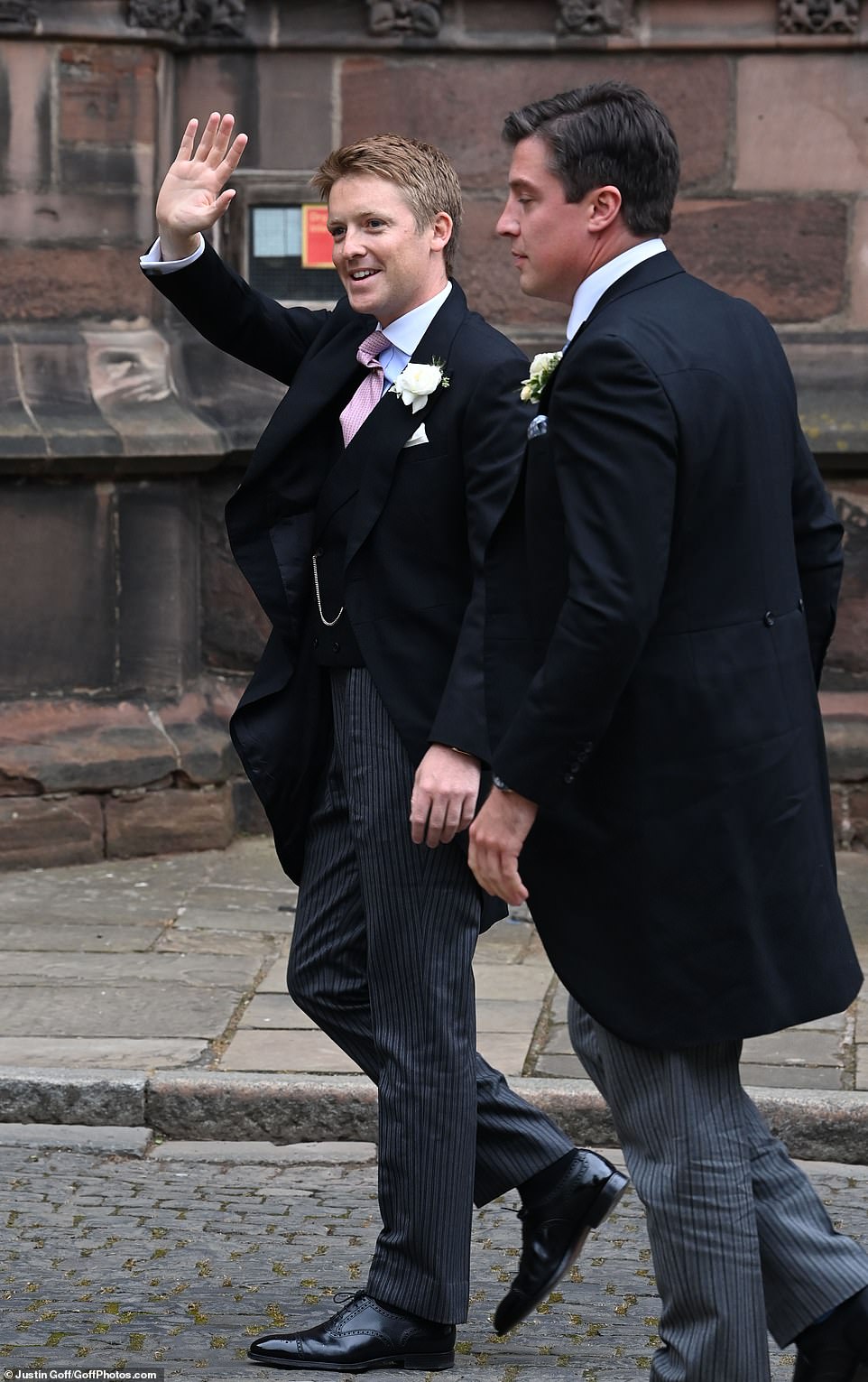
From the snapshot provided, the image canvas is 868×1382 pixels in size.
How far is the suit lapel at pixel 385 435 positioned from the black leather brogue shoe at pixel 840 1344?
1.45 metres

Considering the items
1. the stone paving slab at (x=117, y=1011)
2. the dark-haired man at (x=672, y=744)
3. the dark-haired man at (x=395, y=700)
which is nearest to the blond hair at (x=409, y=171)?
the dark-haired man at (x=395, y=700)

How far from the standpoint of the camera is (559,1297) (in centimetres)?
393

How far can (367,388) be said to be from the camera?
12.2 ft

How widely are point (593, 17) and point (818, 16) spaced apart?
79 centimetres

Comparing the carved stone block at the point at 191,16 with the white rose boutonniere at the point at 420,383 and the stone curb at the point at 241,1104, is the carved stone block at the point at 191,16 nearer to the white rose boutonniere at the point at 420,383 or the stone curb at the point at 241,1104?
the stone curb at the point at 241,1104

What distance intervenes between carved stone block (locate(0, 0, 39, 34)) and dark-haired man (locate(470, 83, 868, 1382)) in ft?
15.3

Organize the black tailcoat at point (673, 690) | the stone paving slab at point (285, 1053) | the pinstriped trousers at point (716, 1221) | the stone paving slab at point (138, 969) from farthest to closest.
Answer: the stone paving slab at point (138, 969)
the stone paving slab at point (285, 1053)
the pinstriped trousers at point (716, 1221)
the black tailcoat at point (673, 690)

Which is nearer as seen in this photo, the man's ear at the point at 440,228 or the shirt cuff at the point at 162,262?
the man's ear at the point at 440,228

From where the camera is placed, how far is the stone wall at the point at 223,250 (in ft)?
24.0

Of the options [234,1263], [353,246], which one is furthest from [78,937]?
[353,246]

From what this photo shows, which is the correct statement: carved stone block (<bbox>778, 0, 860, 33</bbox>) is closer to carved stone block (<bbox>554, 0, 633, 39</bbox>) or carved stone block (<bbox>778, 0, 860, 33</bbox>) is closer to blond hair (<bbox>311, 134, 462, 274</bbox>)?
carved stone block (<bbox>554, 0, 633, 39</bbox>)

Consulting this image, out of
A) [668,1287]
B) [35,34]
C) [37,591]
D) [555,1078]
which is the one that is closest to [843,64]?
[35,34]

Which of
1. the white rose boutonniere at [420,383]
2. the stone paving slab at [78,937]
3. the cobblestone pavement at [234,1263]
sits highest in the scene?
the white rose boutonniere at [420,383]

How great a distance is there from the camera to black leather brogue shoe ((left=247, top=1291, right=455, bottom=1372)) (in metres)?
3.53
